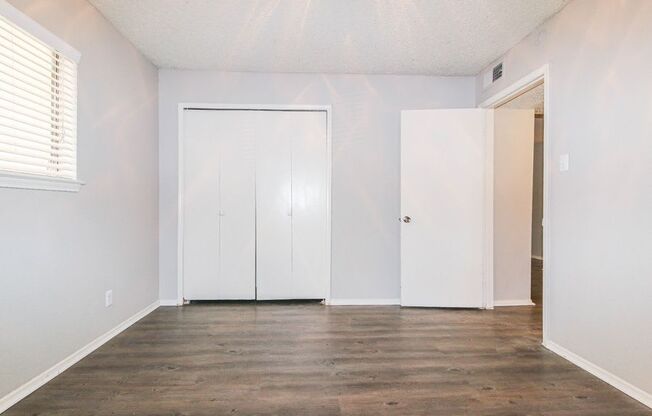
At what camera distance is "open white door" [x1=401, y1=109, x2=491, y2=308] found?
12.3ft

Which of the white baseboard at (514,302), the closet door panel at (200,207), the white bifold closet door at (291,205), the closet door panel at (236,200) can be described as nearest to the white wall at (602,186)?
the white baseboard at (514,302)

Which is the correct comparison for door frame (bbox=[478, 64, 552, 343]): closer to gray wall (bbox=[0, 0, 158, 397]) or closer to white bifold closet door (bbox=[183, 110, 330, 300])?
white bifold closet door (bbox=[183, 110, 330, 300])

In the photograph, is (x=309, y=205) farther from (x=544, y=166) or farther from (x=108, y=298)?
(x=544, y=166)

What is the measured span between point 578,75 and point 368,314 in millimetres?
2597

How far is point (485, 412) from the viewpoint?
189cm

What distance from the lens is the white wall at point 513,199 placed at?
3.94m

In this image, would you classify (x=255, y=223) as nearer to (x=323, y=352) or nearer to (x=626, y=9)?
(x=323, y=352)

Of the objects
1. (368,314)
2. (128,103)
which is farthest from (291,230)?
(128,103)

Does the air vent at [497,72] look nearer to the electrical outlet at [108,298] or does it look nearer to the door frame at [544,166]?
the door frame at [544,166]

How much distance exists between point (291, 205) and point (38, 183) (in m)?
2.27

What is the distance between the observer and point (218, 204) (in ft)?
12.8

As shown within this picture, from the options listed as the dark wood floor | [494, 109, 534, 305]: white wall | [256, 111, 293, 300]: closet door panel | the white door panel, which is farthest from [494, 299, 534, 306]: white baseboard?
the white door panel

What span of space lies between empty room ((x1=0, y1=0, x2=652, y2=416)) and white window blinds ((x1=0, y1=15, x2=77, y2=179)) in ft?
0.05

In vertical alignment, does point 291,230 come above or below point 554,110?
below
